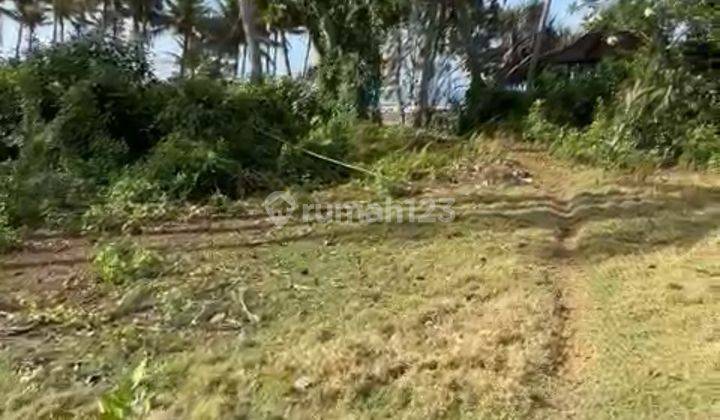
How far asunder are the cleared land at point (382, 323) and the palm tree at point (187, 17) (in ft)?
72.1

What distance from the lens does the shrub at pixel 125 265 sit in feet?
14.3

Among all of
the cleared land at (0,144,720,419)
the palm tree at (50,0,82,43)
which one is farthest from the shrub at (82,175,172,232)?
the palm tree at (50,0,82,43)

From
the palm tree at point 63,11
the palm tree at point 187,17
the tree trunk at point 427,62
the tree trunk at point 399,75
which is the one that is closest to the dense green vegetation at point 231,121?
the tree trunk at point 427,62

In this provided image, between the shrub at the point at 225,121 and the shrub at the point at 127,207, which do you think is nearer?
the shrub at the point at 127,207

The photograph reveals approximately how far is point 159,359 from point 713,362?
8.33 feet

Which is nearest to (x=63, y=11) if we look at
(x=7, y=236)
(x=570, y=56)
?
(x=570, y=56)

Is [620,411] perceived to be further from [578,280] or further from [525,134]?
[525,134]

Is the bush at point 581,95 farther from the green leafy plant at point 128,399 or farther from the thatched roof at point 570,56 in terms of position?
the green leafy plant at point 128,399

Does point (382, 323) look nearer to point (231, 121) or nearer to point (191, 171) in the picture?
point (191, 171)

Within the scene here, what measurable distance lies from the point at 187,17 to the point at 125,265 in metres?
23.8

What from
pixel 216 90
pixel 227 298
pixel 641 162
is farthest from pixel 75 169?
pixel 641 162

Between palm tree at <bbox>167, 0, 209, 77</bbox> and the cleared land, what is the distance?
72.1 feet

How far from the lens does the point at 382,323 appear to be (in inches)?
138

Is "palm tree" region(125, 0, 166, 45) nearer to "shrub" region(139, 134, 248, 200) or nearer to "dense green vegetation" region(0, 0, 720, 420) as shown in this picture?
"dense green vegetation" region(0, 0, 720, 420)
